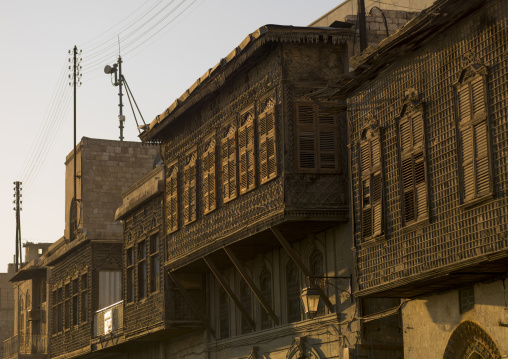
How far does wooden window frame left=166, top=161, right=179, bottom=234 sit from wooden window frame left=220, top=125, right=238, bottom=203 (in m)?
3.45

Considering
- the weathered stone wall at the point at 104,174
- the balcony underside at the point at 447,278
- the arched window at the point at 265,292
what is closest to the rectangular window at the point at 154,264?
the arched window at the point at 265,292

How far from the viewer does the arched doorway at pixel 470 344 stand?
16844 millimetres

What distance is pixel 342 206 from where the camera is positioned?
22.5 metres

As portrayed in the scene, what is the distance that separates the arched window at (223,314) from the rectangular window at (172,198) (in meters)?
2.17

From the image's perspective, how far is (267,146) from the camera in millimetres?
23766

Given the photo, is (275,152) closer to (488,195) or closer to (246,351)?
(246,351)

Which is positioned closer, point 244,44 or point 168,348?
point 244,44

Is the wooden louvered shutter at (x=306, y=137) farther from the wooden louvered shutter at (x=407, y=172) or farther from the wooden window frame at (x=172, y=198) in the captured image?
the wooden window frame at (x=172, y=198)

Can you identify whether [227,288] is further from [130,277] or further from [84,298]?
[84,298]

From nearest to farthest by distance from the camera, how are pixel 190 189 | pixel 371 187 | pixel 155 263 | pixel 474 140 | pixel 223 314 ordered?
pixel 474 140
pixel 371 187
pixel 190 189
pixel 223 314
pixel 155 263

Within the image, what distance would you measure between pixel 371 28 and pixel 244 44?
2.78 meters

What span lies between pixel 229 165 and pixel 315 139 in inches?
144

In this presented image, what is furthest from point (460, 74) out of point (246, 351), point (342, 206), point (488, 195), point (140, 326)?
point (140, 326)

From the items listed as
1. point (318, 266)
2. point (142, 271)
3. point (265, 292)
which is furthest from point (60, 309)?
point (318, 266)
